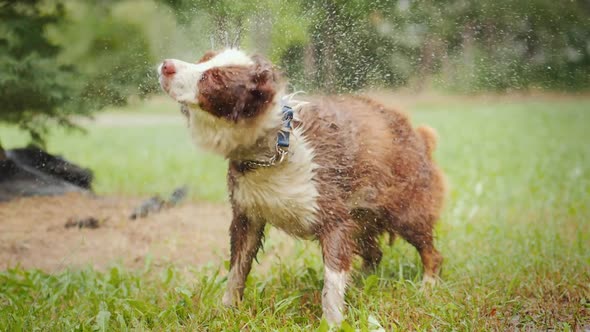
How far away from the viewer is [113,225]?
4719 mm

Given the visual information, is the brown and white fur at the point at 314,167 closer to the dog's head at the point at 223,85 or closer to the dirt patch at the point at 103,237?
the dog's head at the point at 223,85

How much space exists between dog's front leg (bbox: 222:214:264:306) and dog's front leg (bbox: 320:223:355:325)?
1.28 ft

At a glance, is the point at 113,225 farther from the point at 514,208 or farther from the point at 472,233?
the point at 514,208

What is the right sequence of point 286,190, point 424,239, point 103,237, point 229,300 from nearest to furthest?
point 286,190
point 229,300
point 424,239
point 103,237

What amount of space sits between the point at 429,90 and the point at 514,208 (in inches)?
661

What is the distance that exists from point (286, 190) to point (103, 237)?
219cm

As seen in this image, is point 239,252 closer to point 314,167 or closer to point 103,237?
point 314,167

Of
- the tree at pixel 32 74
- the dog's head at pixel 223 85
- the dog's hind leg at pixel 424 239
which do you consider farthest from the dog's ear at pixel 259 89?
the tree at pixel 32 74

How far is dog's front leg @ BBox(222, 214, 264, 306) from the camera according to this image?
10.1 feet

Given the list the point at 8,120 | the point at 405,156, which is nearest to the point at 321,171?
the point at 405,156

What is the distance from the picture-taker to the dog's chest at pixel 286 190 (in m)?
2.82

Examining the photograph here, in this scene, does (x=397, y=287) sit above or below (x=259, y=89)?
below

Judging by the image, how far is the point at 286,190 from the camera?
2824 millimetres

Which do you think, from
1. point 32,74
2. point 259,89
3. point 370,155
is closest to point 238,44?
point 259,89
